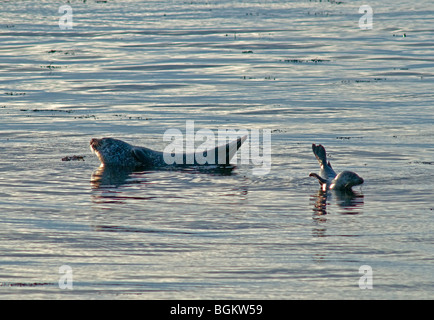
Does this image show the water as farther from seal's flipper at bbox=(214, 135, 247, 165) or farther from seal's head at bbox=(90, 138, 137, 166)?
seal's flipper at bbox=(214, 135, 247, 165)

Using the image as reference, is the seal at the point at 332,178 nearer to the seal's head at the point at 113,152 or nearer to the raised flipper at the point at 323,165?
the raised flipper at the point at 323,165

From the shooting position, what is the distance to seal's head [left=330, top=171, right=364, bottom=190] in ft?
43.7

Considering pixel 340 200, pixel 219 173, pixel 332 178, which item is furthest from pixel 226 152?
pixel 340 200

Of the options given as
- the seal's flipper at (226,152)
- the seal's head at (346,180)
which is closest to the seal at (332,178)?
the seal's head at (346,180)

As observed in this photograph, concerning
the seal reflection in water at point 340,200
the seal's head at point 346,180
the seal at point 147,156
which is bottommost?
the seal reflection in water at point 340,200

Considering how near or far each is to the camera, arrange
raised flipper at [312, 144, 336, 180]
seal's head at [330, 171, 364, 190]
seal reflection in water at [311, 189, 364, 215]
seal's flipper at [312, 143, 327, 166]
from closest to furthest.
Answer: seal reflection in water at [311, 189, 364, 215], seal's head at [330, 171, 364, 190], raised flipper at [312, 144, 336, 180], seal's flipper at [312, 143, 327, 166]

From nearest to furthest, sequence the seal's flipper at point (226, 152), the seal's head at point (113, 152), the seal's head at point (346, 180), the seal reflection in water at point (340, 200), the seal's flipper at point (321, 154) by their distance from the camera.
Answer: the seal reflection in water at point (340, 200) < the seal's head at point (346, 180) < the seal's flipper at point (321, 154) < the seal's flipper at point (226, 152) < the seal's head at point (113, 152)

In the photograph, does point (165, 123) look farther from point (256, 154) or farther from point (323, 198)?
point (323, 198)

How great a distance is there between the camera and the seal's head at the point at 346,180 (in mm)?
13328

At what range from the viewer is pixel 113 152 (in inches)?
638

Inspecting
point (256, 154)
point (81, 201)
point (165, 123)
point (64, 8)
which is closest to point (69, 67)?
point (165, 123)

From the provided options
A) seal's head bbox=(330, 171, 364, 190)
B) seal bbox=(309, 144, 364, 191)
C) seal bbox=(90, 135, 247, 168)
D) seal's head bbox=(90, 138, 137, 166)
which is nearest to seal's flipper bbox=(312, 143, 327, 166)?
seal bbox=(309, 144, 364, 191)

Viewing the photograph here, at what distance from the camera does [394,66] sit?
28.4 m

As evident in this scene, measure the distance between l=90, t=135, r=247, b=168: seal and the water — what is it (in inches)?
13.4
